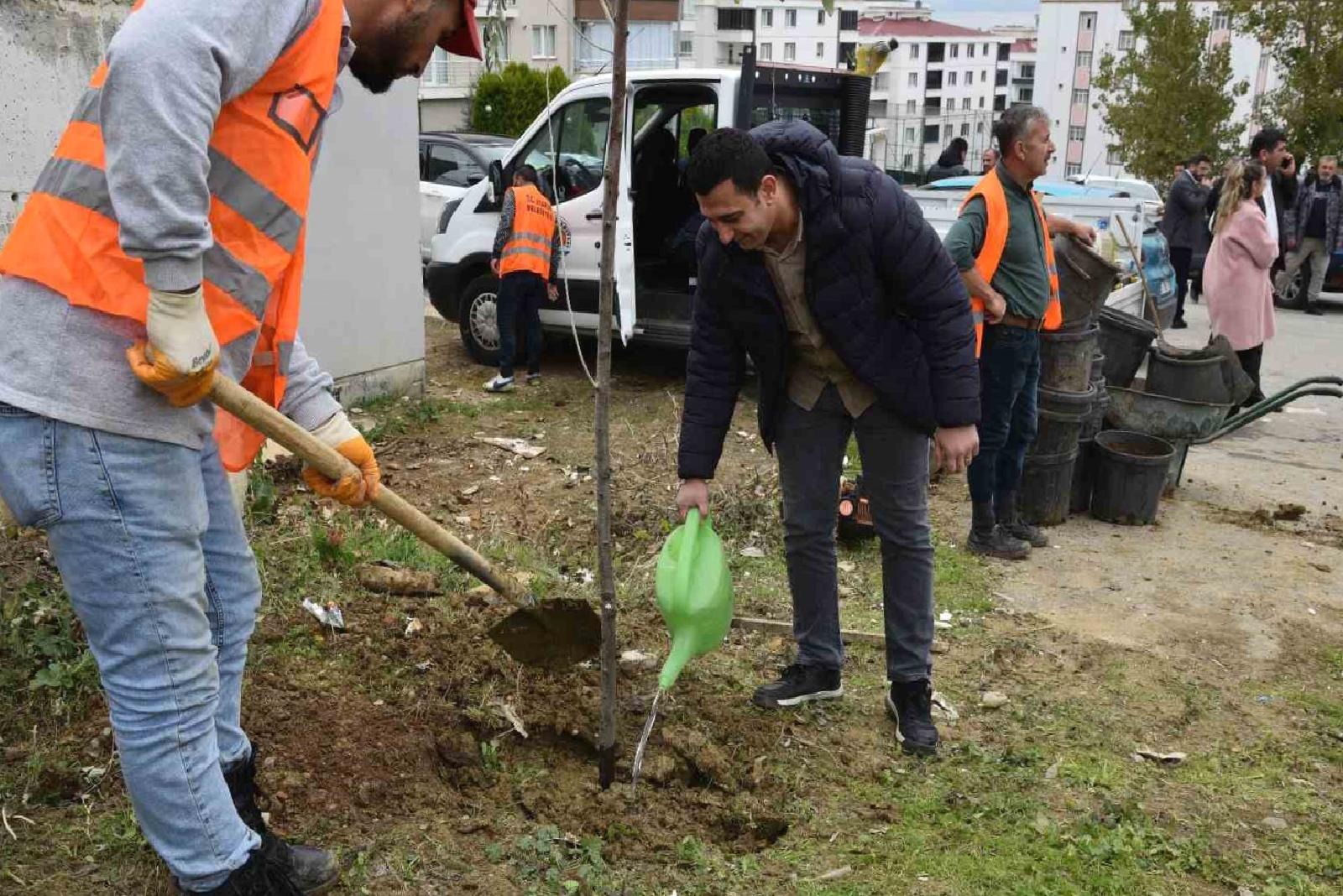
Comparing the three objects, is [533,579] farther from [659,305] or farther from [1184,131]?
[1184,131]

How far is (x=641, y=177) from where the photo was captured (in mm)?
9047

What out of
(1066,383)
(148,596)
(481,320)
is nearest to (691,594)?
(148,596)

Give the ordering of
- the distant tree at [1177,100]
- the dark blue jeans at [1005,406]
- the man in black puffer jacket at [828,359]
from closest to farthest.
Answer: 1. the man in black puffer jacket at [828,359]
2. the dark blue jeans at [1005,406]
3. the distant tree at [1177,100]

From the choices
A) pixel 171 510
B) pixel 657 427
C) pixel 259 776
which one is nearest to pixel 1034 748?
pixel 259 776

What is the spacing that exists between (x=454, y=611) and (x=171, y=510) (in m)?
2.21

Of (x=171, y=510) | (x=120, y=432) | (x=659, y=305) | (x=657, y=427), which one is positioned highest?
(x=120, y=432)

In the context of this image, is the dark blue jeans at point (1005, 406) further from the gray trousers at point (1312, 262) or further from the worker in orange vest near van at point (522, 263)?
the gray trousers at point (1312, 262)

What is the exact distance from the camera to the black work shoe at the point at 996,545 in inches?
223

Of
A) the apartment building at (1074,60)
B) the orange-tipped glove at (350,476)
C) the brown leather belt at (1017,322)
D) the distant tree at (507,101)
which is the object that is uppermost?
Answer: the apartment building at (1074,60)

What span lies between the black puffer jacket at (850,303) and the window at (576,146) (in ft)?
18.2

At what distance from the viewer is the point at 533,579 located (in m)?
4.73

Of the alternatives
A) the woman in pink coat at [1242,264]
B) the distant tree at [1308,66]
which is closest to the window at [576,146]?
the woman in pink coat at [1242,264]

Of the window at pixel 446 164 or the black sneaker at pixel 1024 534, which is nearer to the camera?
the black sneaker at pixel 1024 534

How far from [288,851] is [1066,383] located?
452 centimetres
